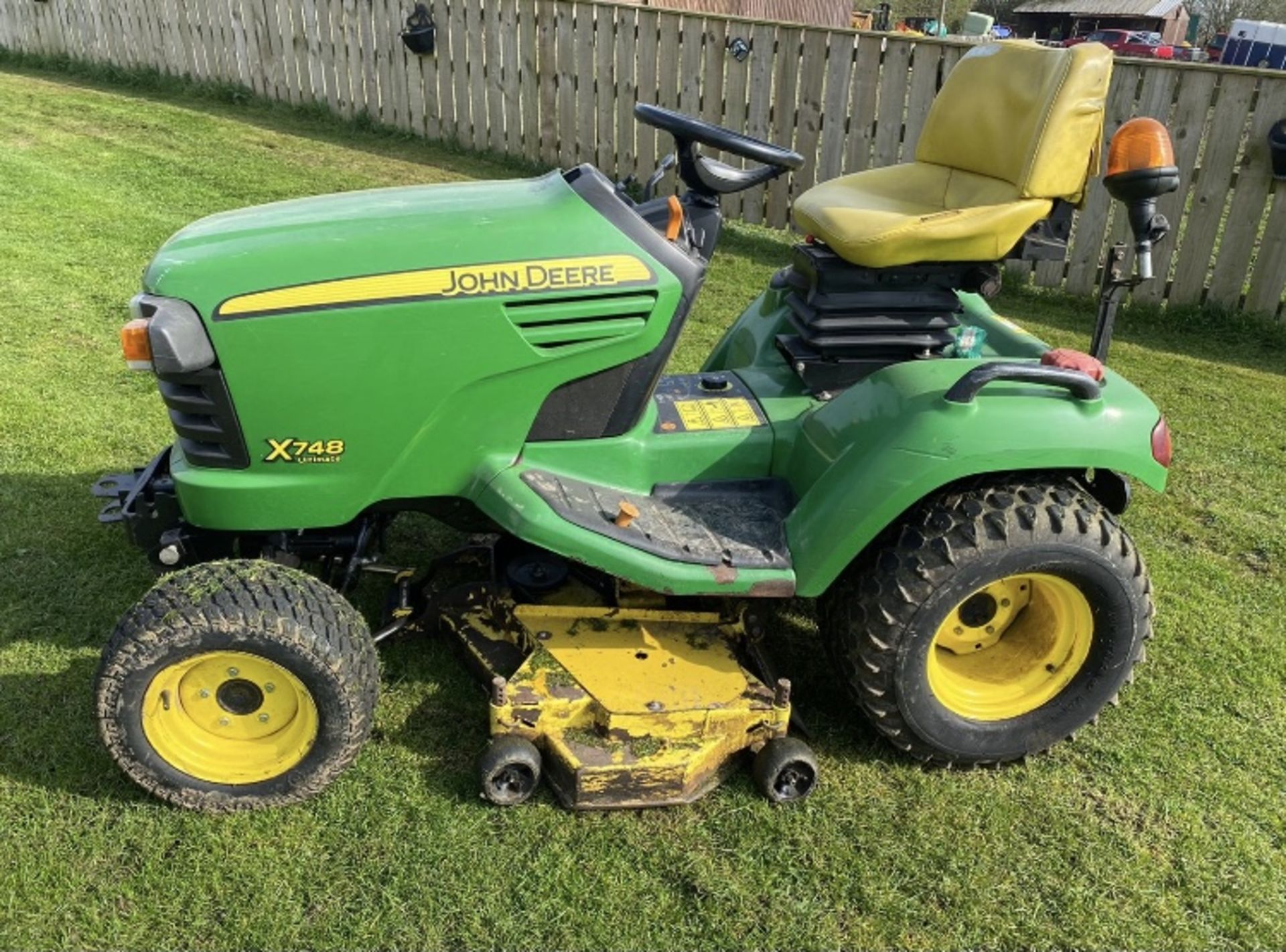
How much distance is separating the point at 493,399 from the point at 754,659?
41.0 inches

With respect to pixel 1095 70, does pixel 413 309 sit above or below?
below

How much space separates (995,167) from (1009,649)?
5.14 feet

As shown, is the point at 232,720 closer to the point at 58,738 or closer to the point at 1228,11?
the point at 58,738

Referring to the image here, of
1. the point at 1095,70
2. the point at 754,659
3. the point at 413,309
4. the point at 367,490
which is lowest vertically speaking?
the point at 754,659

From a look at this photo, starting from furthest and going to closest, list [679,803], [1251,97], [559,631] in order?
[1251,97] → [559,631] → [679,803]

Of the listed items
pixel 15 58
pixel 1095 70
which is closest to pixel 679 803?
pixel 1095 70

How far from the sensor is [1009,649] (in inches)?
122

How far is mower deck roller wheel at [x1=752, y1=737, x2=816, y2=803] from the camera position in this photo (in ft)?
9.06

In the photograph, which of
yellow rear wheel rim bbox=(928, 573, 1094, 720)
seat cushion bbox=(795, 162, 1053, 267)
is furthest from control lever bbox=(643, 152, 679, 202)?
yellow rear wheel rim bbox=(928, 573, 1094, 720)

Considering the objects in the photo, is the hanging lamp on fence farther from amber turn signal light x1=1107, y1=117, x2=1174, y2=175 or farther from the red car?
the red car

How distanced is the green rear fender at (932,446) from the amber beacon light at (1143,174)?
19.2 inches

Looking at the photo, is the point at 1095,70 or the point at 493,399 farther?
the point at 1095,70

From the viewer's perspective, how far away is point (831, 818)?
2779 mm

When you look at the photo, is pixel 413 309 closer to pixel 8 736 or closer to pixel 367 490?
pixel 367 490
